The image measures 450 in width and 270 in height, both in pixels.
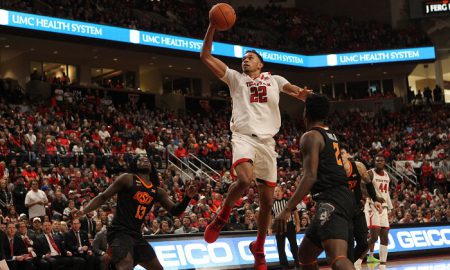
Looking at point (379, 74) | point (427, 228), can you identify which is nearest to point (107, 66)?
point (379, 74)

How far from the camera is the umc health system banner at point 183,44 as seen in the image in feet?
88.6

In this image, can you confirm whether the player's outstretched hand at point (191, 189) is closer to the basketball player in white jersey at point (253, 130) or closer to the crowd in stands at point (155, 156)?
the basketball player in white jersey at point (253, 130)

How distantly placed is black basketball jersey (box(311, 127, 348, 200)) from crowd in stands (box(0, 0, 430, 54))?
931 inches

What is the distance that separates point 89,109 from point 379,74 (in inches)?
874

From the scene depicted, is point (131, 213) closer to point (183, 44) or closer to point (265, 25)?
point (183, 44)

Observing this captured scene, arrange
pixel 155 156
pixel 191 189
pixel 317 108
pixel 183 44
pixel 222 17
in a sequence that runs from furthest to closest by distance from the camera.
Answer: pixel 183 44 → pixel 155 156 → pixel 191 189 → pixel 222 17 → pixel 317 108

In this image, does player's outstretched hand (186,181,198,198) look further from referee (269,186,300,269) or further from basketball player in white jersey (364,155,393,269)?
basketball player in white jersey (364,155,393,269)

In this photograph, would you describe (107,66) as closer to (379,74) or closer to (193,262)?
(379,74)

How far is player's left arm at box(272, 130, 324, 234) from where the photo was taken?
20.5 feet

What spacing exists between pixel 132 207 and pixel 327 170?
8.73 feet

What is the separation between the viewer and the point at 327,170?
6703 mm

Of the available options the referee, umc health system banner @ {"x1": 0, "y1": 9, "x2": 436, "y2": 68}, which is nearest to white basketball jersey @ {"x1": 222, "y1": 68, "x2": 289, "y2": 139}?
the referee

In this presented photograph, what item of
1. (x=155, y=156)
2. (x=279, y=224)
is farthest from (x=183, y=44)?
(x=279, y=224)

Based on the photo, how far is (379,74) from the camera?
143 ft
